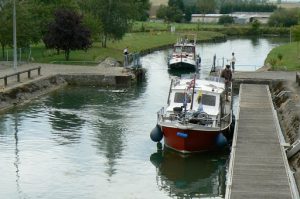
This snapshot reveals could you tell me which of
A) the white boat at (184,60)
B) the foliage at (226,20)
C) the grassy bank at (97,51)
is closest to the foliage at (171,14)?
the foliage at (226,20)

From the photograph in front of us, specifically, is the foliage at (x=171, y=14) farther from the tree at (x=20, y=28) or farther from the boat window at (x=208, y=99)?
the boat window at (x=208, y=99)

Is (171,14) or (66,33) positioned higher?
(171,14)

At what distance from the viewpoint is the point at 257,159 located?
24375 millimetres

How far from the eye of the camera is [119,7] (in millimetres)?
69750

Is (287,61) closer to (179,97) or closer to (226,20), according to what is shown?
(179,97)

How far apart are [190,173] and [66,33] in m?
32.7

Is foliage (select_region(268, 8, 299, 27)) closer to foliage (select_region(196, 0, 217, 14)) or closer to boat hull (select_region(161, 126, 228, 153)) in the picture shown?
foliage (select_region(196, 0, 217, 14))

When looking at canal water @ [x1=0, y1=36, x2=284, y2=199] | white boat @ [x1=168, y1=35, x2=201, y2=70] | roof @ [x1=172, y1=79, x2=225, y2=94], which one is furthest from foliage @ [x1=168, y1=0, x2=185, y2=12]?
roof @ [x1=172, y1=79, x2=225, y2=94]

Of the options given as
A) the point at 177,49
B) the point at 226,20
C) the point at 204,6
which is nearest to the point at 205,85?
the point at 177,49

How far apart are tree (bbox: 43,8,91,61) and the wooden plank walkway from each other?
82.6 ft

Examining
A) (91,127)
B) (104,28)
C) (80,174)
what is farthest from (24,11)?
(80,174)

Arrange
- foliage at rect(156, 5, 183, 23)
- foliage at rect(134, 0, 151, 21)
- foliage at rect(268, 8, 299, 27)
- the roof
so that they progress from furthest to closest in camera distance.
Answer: foliage at rect(156, 5, 183, 23), foliage at rect(268, 8, 299, 27), foliage at rect(134, 0, 151, 21), the roof

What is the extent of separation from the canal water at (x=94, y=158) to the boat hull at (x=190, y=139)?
1.28ft

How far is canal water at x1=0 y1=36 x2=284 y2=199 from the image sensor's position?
78.3 ft
